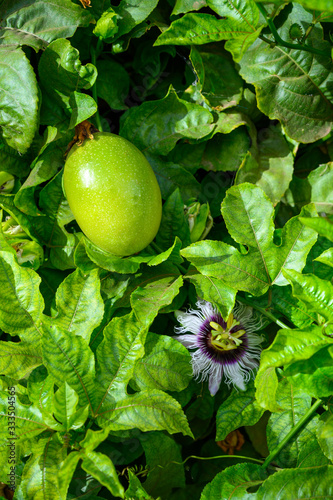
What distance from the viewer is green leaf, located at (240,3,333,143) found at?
1008mm

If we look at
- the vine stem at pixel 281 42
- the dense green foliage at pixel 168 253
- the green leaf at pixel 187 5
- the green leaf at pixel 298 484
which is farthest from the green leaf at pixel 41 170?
the green leaf at pixel 298 484

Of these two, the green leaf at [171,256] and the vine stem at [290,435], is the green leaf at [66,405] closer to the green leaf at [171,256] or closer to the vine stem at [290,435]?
the green leaf at [171,256]

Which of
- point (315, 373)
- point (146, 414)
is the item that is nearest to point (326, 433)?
point (315, 373)

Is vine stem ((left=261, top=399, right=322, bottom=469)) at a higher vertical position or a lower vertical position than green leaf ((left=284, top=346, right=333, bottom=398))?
lower

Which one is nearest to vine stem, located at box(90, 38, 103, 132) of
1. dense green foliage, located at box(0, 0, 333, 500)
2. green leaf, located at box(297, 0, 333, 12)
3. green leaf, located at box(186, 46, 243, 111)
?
dense green foliage, located at box(0, 0, 333, 500)

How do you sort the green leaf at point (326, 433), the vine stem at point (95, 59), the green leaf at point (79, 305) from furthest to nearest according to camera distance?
the vine stem at point (95, 59)
the green leaf at point (79, 305)
the green leaf at point (326, 433)

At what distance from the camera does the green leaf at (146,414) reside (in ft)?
2.61

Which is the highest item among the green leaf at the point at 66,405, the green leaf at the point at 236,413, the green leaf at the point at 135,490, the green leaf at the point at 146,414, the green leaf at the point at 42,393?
the green leaf at the point at 66,405

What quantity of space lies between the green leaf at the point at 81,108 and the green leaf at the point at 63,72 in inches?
1.3

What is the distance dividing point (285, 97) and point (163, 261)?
1.52ft

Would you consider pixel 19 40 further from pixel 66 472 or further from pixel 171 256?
pixel 66 472

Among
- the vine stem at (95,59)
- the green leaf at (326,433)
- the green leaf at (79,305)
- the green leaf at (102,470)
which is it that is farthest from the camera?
the vine stem at (95,59)

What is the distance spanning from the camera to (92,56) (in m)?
1.00

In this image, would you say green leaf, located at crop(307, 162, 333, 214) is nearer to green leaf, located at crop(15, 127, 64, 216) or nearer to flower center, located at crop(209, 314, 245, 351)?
flower center, located at crop(209, 314, 245, 351)
